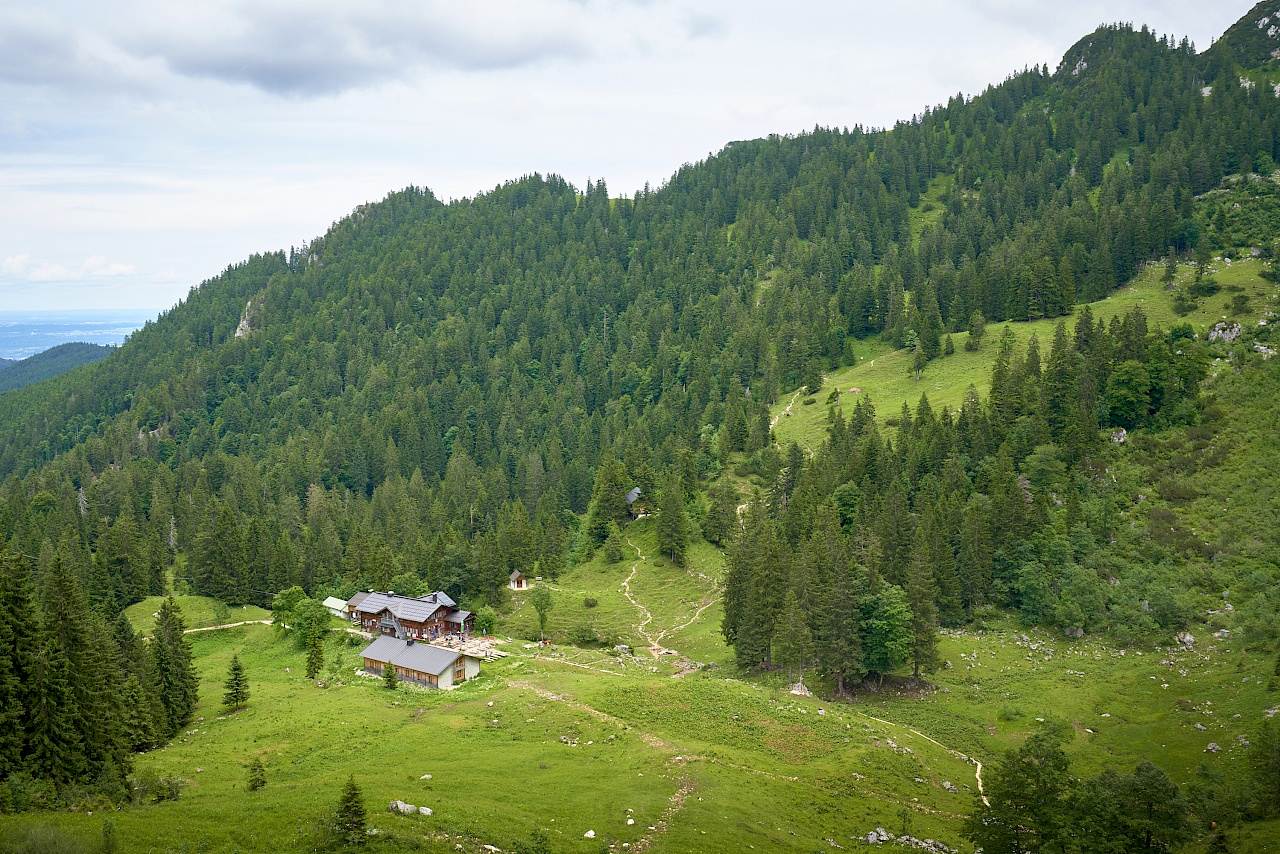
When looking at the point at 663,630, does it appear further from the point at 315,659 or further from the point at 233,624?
the point at 233,624

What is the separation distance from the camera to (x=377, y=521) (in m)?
152

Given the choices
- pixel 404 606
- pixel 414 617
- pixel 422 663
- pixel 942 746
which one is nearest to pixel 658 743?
pixel 942 746

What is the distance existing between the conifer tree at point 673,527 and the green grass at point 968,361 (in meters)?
29.3

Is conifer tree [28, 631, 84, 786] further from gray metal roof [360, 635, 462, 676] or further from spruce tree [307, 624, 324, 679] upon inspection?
spruce tree [307, 624, 324, 679]

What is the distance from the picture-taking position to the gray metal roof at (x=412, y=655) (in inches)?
2746

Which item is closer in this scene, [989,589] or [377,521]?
[989,589]

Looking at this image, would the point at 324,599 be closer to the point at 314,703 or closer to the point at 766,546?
the point at 314,703

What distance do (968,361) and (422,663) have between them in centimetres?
10631

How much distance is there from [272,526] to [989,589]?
114303mm

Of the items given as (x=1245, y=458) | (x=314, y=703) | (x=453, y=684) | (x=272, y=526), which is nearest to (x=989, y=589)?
(x=1245, y=458)

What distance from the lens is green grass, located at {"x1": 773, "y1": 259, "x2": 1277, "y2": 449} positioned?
407 ft

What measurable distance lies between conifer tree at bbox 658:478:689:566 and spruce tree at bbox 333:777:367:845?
77.0m

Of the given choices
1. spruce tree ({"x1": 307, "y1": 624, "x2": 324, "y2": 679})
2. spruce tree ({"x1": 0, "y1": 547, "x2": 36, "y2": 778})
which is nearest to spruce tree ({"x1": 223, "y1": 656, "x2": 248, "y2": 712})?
spruce tree ({"x1": 307, "y1": 624, "x2": 324, "y2": 679})

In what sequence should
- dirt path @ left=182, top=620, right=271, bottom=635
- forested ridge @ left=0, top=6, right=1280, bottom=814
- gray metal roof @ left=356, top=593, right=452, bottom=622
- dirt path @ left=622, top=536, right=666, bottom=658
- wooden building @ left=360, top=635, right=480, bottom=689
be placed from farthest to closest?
dirt path @ left=182, top=620, right=271, bottom=635, dirt path @ left=622, top=536, right=666, bottom=658, gray metal roof @ left=356, top=593, right=452, bottom=622, forested ridge @ left=0, top=6, right=1280, bottom=814, wooden building @ left=360, top=635, right=480, bottom=689
